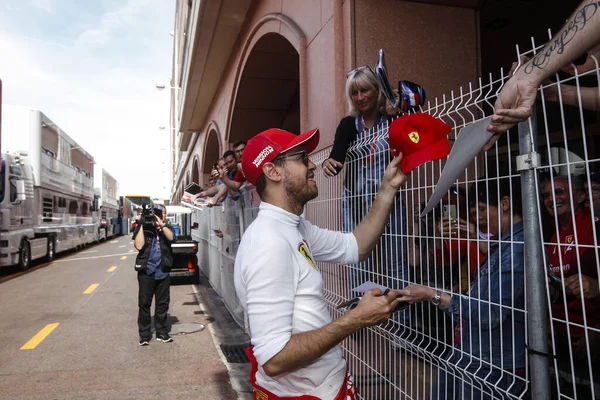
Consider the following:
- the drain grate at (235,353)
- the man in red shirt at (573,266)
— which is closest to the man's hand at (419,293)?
the man in red shirt at (573,266)

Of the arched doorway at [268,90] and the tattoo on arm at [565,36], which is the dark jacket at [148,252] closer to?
the arched doorway at [268,90]

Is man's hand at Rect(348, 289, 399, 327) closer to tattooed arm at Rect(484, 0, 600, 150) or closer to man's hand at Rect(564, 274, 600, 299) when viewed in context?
man's hand at Rect(564, 274, 600, 299)

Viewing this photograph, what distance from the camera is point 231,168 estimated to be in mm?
6078

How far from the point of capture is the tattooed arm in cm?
136

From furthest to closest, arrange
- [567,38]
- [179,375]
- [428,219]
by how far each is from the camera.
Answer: [179,375] → [428,219] → [567,38]

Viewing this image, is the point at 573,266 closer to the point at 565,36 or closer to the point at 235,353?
the point at 565,36

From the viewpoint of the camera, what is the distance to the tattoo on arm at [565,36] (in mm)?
1359

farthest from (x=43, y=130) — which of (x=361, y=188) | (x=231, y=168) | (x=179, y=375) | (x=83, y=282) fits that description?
(x=361, y=188)

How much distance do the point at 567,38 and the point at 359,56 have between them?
3.04m

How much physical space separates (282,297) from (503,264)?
0.92m

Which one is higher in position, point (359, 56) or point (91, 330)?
point (359, 56)

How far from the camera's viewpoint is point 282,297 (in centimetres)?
172

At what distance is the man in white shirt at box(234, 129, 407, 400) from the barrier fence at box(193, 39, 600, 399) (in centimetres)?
50

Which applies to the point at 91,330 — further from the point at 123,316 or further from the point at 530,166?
the point at 530,166
